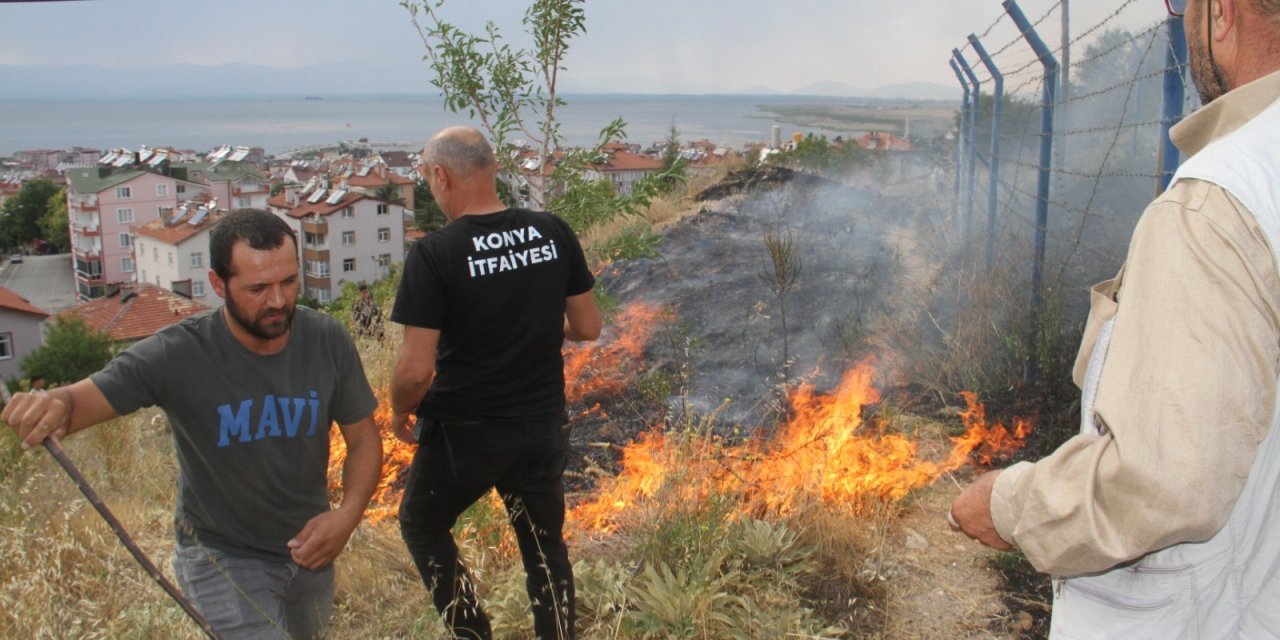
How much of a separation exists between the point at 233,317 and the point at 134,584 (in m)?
1.66

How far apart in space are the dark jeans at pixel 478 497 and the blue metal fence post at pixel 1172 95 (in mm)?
3034

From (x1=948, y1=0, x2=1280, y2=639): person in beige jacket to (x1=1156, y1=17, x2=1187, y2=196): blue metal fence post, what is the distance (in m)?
2.82

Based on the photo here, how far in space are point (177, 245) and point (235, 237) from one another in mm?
52353

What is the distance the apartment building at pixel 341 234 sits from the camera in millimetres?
59188

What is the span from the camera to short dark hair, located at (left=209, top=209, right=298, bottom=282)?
8.52 ft

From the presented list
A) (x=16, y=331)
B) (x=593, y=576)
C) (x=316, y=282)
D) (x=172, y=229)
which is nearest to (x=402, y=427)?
(x=593, y=576)

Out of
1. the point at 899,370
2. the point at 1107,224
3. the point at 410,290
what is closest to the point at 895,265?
the point at 1107,224

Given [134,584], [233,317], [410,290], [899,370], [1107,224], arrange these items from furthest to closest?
[1107,224] → [899,370] → [134,584] → [410,290] → [233,317]

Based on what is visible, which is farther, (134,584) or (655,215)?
(655,215)

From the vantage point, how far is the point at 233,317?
267 cm

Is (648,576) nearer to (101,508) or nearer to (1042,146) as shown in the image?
(101,508)

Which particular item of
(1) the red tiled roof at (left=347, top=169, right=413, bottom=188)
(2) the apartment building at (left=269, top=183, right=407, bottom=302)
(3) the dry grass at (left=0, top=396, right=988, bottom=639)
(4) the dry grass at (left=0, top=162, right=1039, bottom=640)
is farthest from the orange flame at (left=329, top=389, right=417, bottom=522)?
(1) the red tiled roof at (left=347, top=169, right=413, bottom=188)

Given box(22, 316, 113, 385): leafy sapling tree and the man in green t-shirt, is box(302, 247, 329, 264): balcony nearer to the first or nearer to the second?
box(22, 316, 113, 385): leafy sapling tree

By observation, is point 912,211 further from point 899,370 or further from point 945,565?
point 945,565
